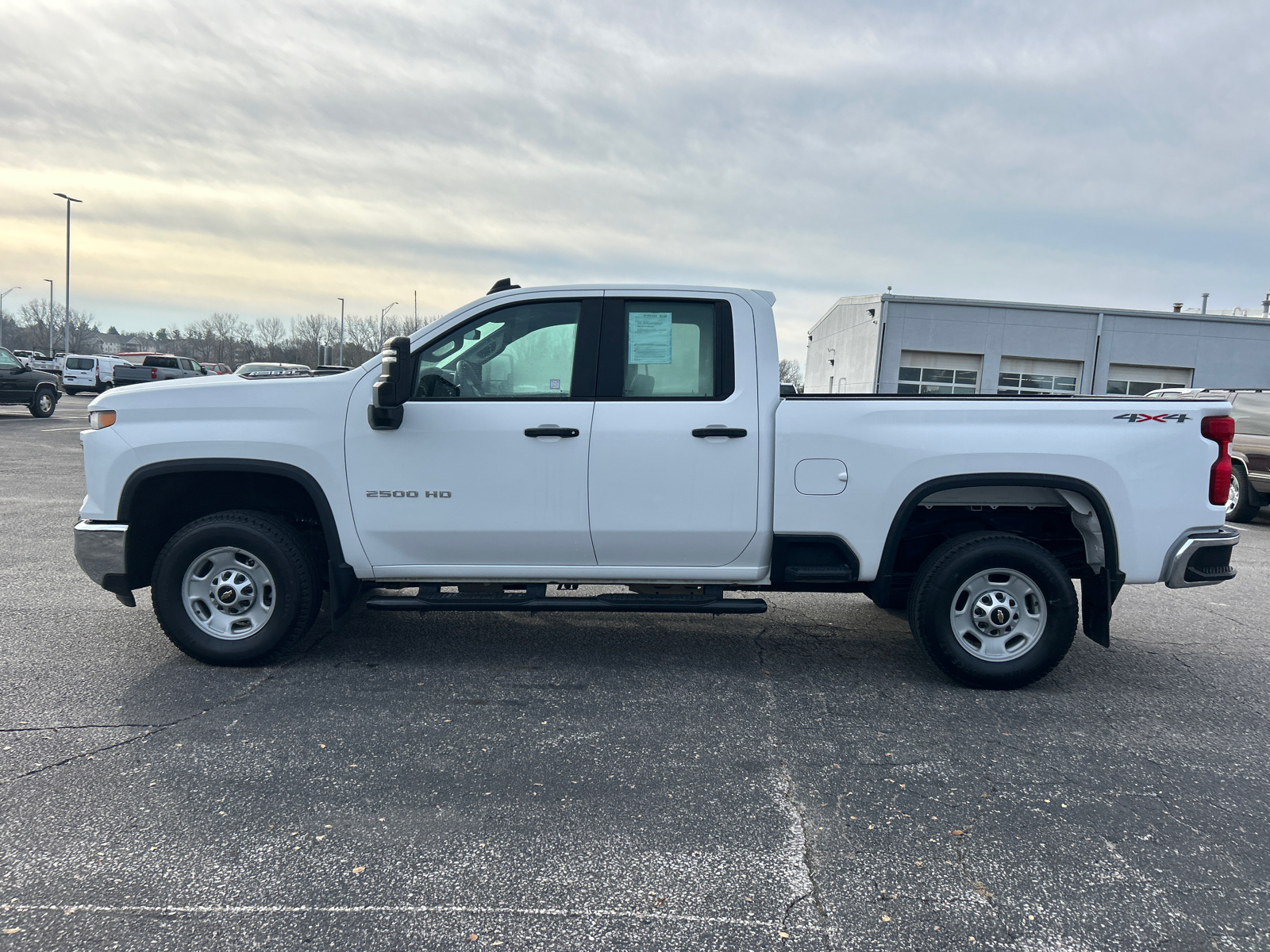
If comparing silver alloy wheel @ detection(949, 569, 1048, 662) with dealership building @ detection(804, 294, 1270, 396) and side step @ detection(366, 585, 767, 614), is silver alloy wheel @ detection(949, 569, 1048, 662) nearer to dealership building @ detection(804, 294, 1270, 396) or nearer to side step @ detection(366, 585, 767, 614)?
side step @ detection(366, 585, 767, 614)

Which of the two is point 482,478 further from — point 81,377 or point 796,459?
point 81,377

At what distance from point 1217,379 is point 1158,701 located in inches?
1590

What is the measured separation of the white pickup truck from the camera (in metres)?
4.38

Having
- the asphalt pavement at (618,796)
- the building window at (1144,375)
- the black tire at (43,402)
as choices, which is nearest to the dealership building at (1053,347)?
the building window at (1144,375)

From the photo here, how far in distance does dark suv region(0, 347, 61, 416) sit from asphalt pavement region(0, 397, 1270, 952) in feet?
63.7

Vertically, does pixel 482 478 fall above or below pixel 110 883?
above

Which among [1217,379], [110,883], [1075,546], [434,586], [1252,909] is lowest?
[110,883]

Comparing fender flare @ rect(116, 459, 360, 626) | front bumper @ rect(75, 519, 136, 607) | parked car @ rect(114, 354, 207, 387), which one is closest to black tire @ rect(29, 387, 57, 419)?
parked car @ rect(114, 354, 207, 387)

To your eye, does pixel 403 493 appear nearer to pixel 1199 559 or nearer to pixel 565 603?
pixel 565 603

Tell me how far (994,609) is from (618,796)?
2.34m

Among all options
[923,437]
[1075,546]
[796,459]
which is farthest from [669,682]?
[1075,546]

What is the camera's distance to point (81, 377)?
126ft

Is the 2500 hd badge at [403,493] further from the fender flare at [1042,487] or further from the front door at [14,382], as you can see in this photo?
the front door at [14,382]

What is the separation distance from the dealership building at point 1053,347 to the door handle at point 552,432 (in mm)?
34602
